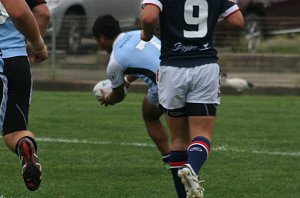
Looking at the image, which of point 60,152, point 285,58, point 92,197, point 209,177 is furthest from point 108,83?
point 285,58

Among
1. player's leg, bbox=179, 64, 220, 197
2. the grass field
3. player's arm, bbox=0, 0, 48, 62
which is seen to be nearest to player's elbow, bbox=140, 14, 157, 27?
player's leg, bbox=179, 64, 220, 197

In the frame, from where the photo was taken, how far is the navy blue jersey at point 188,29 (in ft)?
22.7

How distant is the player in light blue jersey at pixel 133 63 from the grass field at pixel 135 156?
0.41 meters

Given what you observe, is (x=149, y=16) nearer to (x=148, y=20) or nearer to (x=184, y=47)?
(x=148, y=20)

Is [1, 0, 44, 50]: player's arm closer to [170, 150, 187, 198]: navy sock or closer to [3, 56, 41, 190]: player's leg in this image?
[3, 56, 41, 190]: player's leg

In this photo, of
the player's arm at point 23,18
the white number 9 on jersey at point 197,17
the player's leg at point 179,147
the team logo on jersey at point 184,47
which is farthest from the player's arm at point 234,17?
the player's arm at point 23,18

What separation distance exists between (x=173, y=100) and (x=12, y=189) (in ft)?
5.80

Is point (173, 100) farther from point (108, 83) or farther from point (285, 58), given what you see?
point (285, 58)

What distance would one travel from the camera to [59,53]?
772 inches

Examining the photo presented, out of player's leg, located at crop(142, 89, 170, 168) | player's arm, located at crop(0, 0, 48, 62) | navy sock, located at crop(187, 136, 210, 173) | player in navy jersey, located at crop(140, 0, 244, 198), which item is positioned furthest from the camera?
player's leg, located at crop(142, 89, 170, 168)

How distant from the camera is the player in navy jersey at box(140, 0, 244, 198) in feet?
22.7

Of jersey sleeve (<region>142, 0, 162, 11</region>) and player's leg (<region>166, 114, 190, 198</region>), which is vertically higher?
jersey sleeve (<region>142, 0, 162, 11</region>)

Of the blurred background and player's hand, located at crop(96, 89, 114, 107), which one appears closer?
player's hand, located at crop(96, 89, 114, 107)

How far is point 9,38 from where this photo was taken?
21.6 ft
